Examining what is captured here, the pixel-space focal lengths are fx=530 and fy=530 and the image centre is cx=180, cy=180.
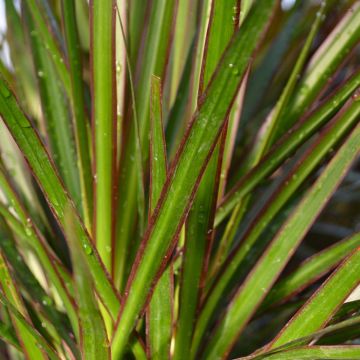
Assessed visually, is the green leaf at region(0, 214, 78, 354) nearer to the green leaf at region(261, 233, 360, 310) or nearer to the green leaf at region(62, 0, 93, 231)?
the green leaf at region(62, 0, 93, 231)

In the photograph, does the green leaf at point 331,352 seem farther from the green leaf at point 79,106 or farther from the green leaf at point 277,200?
the green leaf at point 79,106

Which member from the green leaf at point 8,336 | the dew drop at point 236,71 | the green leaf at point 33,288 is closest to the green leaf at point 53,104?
the green leaf at point 33,288

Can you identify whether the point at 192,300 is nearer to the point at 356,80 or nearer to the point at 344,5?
the point at 356,80

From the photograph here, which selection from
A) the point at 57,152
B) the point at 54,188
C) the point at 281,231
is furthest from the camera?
the point at 57,152

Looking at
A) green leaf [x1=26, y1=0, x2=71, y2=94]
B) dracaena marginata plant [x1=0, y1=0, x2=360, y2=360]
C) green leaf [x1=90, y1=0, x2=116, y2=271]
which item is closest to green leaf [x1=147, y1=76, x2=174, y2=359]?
dracaena marginata plant [x1=0, y1=0, x2=360, y2=360]

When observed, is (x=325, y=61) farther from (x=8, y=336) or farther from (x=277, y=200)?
(x=8, y=336)

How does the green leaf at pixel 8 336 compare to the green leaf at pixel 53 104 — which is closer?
the green leaf at pixel 8 336

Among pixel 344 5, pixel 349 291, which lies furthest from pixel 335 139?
pixel 344 5
